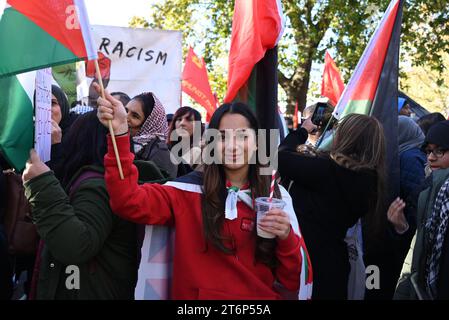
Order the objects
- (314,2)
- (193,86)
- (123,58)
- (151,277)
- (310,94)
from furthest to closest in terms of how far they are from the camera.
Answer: (310,94) < (314,2) < (193,86) < (123,58) < (151,277)

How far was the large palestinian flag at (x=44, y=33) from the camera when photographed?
7.44 ft

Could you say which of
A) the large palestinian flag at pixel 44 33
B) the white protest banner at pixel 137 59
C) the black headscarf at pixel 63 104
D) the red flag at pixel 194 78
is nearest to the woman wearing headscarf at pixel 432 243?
the large palestinian flag at pixel 44 33

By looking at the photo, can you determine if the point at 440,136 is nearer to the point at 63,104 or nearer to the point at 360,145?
the point at 360,145

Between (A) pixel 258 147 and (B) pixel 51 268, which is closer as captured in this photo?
(B) pixel 51 268

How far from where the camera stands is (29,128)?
2.40 m

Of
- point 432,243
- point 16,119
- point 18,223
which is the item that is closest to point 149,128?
point 18,223

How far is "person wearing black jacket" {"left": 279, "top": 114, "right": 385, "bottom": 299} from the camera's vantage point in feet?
9.68

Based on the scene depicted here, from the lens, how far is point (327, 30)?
1543 centimetres

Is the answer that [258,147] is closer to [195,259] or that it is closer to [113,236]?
[195,259]

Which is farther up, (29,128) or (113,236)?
(29,128)

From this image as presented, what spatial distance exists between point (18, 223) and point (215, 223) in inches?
41.4
